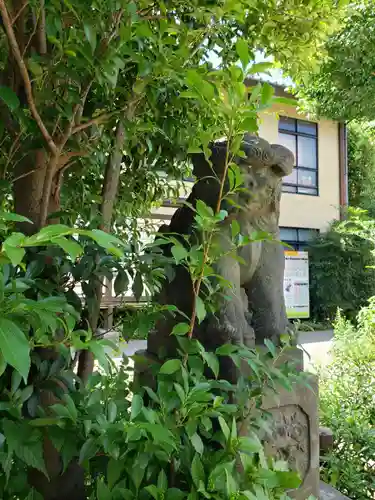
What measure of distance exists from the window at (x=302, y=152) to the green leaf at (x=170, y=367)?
1069cm

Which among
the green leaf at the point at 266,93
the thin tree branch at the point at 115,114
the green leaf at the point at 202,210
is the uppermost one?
the thin tree branch at the point at 115,114

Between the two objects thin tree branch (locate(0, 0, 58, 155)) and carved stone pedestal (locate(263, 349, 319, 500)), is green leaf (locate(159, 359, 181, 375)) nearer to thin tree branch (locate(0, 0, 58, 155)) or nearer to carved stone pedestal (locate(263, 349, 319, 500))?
thin tree branch (locate(0, 0, 58, 155))

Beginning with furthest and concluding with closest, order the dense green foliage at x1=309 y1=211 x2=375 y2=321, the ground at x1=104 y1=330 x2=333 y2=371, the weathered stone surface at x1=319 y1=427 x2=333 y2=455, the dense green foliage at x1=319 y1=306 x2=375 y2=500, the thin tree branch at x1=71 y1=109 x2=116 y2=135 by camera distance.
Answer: the dense green foliage at x1=309 y1=211 x2=375 y2=321 → the ground at x1=104 y1=330 x2=333 y2=371 → the weathered stone surface at x1=319 y1=427 x2=333 y2=455 → the dense green foliage at x1=319 y1=306 x2=375 y2=500 → the thin tree branch at x1=71 y1=109 x2=116 y2=135

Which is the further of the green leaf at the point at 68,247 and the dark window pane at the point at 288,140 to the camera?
the dark window pane at the point at 288,140

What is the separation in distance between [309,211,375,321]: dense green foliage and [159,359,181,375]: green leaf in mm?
10552

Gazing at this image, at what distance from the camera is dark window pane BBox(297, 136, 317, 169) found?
464 inches

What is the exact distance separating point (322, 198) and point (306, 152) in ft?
4.14

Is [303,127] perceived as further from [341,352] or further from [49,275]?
[49,275]

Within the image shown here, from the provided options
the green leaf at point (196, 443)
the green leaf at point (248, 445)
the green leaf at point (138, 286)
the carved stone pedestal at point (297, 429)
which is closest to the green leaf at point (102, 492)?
the green leaf at point (196, 443)

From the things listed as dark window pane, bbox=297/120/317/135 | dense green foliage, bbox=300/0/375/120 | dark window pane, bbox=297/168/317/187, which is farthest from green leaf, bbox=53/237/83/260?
dark window pane, bbox=297/120/317/135

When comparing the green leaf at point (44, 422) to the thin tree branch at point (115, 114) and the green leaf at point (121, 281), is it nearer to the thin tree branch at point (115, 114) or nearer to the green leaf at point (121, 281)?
the green leaf at point (121, 281)

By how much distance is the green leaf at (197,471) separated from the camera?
3.52ft

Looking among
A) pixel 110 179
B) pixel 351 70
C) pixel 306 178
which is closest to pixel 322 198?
pixel 306 178

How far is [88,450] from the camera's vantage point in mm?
986
